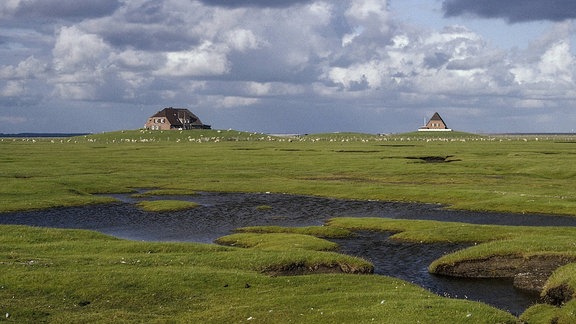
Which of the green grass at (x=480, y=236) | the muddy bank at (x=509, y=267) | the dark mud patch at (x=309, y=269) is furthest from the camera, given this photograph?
the green grass at (x=480, y=236)

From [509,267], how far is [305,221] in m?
26.1

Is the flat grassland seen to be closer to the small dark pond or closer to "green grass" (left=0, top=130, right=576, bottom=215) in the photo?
"green grass" (left=0, top=130, right=576, bottom=215)

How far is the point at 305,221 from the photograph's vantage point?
63219mm

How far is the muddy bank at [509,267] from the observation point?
3875cm

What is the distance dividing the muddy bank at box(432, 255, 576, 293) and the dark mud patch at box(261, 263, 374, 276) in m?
5.49

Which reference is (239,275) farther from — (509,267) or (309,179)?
(309,179)

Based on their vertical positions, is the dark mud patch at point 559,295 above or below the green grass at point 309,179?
below

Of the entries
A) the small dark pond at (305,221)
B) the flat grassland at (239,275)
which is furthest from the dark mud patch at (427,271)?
the flat grassland at (239,275)

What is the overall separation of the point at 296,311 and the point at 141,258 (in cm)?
1406

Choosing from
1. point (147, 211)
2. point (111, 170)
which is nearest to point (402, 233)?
point (147, 211)

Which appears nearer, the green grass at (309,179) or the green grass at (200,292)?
the green grass at (200,292)

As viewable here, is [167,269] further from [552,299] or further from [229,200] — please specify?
[229,200]

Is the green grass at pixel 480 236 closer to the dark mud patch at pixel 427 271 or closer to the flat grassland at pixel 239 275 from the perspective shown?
the flat grassland at pixel 239 275

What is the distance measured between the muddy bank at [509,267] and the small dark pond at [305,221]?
111cm
